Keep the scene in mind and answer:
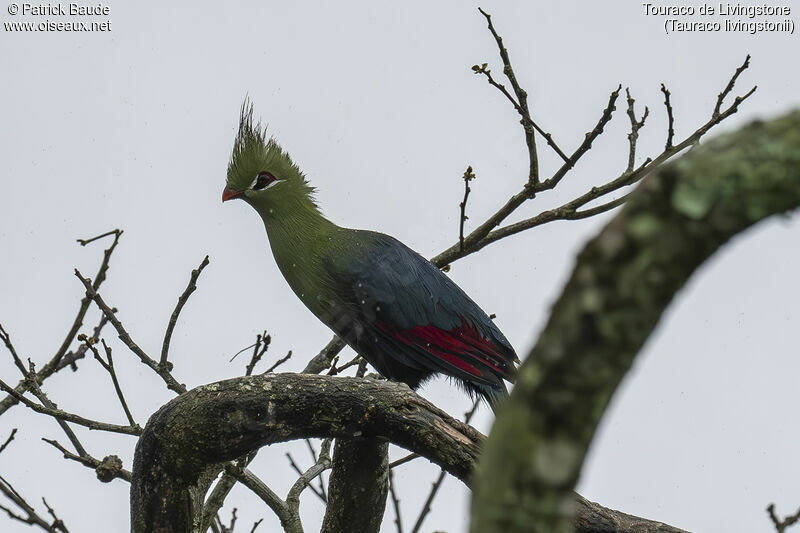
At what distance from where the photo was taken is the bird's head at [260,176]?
443cm

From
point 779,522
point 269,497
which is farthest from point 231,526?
point 779,522

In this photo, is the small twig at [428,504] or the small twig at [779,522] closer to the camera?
the small twig at [779,522]

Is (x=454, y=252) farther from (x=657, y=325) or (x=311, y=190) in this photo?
(x=657, y=325)

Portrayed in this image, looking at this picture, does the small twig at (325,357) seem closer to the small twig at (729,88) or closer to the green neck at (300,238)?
the green neck at (300,238)

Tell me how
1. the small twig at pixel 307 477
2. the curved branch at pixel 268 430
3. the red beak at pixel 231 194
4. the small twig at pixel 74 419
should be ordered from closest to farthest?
the curved branch at pixel 268 430 < the small twig at pixel 74 419 < the small twig at pixel 307 477 < the red beak at pixel 231 194

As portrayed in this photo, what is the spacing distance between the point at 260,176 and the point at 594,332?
3.66 meters

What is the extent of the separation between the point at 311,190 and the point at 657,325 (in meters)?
3.65

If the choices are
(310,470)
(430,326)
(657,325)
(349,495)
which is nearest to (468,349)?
(430,326)

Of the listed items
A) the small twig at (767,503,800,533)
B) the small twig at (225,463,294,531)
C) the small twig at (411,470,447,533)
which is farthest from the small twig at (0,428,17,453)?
the small twig at (767,503,800,533)

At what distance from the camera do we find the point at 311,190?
4539mm

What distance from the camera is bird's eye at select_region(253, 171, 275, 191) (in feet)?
14.6

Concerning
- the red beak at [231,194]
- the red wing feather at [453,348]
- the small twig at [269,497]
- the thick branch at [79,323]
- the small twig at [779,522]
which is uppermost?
the red beak at [231,194]

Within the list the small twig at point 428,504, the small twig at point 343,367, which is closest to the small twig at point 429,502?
the small twig at point 428,504

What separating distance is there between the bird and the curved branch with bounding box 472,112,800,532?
10.2 ft
